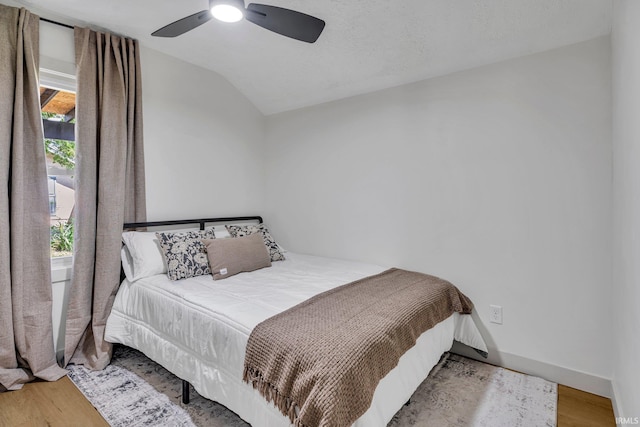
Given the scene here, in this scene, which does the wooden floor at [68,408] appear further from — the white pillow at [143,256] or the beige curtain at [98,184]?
the white pillow at [143,256]

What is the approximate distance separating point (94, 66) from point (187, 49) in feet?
2.43

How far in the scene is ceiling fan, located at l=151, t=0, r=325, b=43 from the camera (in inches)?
63.4

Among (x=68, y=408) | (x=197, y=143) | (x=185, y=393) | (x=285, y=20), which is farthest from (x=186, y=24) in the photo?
(x=68, y=408)

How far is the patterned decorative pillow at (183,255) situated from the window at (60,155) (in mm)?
702

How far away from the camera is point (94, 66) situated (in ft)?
8.02

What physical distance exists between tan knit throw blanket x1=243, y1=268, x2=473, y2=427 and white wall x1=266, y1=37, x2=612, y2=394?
2.42ft

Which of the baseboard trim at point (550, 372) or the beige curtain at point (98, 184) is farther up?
the beige curtain at point (98, 184)

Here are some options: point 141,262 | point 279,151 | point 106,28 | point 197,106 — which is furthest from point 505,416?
point 106,28

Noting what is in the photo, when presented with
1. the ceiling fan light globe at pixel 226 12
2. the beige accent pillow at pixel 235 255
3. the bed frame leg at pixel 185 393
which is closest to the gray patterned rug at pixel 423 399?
the bed frame leg at pixel 185 393

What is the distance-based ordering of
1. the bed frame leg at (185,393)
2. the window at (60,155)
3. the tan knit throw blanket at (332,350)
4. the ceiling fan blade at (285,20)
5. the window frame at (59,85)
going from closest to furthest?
1. the tan knit throw blanket at (332,350)
2. the ceiling fan blade at (285,20)
3. the bed frame leg at (185,393)
4. the window frame at (59,85)
5. the window at (60,155)

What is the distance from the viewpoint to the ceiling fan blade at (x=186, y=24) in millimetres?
1730

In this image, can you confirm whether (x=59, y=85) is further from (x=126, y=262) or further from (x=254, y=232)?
(x=254, y=232)

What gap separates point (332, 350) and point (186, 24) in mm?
1861

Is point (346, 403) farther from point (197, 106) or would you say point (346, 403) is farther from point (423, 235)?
point (197, 106)
